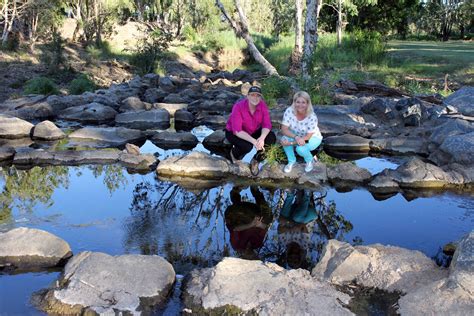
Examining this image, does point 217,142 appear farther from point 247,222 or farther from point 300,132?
point 247,222

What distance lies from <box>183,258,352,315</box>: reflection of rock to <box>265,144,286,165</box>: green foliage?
290 centimetres

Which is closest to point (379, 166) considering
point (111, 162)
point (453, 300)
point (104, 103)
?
point (111, 162)

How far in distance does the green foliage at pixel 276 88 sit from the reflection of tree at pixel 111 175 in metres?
5.38

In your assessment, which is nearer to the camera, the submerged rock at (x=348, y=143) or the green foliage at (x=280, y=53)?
the submerged rock at (x=348, y=143)

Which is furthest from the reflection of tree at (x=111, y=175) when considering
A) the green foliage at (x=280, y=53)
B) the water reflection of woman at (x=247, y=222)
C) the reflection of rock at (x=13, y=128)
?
the green foliage at (x=280, y=53)

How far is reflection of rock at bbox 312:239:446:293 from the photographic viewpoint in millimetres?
3621

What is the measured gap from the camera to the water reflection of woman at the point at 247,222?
178 inches

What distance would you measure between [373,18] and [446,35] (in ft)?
39.9

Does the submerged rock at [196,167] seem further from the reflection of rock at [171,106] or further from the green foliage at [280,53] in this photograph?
the green foliage at [280,53]

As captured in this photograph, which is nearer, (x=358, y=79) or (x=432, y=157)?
(x=432, y=157)

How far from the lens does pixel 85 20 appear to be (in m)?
23.4

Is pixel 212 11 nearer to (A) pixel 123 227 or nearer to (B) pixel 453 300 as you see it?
(A) pixel 123 227

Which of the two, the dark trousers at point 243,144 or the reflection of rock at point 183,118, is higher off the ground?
the dark trousers at point 243,144

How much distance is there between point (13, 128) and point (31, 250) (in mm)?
5265
